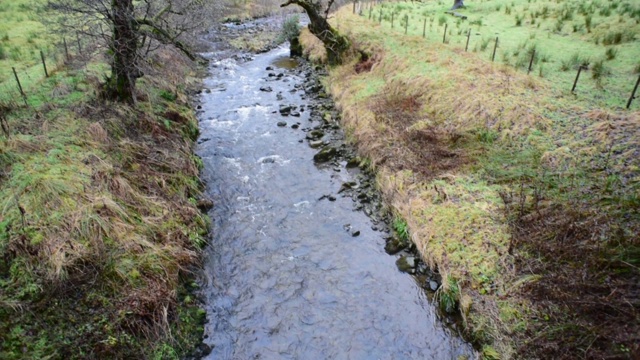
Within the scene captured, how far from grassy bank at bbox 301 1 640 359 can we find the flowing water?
39.2 inches

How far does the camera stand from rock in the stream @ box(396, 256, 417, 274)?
329 inches

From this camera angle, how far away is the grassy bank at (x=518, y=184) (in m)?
5.96

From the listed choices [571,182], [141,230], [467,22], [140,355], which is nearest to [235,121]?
[141,230]

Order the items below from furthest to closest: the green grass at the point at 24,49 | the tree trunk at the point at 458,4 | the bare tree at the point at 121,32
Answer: the tree trunk at the point at 458,4, the green grass at the point at 24,49, the bare tree at the point at 121,32

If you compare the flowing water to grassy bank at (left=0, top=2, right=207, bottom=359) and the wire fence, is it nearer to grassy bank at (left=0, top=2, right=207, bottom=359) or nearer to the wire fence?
grassy bank at (left=0, top=2, right=207, bottom=359)

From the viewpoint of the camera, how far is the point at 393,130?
12609mm

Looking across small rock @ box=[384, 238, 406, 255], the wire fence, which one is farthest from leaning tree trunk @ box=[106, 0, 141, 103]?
small rock @ box=[384, 238, 406, 255]

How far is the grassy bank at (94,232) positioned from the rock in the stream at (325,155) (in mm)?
4018

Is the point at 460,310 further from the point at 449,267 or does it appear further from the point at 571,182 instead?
the point at 571,182

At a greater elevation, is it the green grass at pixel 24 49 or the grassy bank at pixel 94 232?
the green grass at pixel 24 49

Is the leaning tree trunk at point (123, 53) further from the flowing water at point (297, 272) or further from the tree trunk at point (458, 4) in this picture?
the tree trunk at point (458, 4)

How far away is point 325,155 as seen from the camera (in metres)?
12.8

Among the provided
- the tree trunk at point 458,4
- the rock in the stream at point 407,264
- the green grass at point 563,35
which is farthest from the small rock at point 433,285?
the tree trunk at point 458,4

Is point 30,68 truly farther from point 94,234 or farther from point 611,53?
point 611,53
